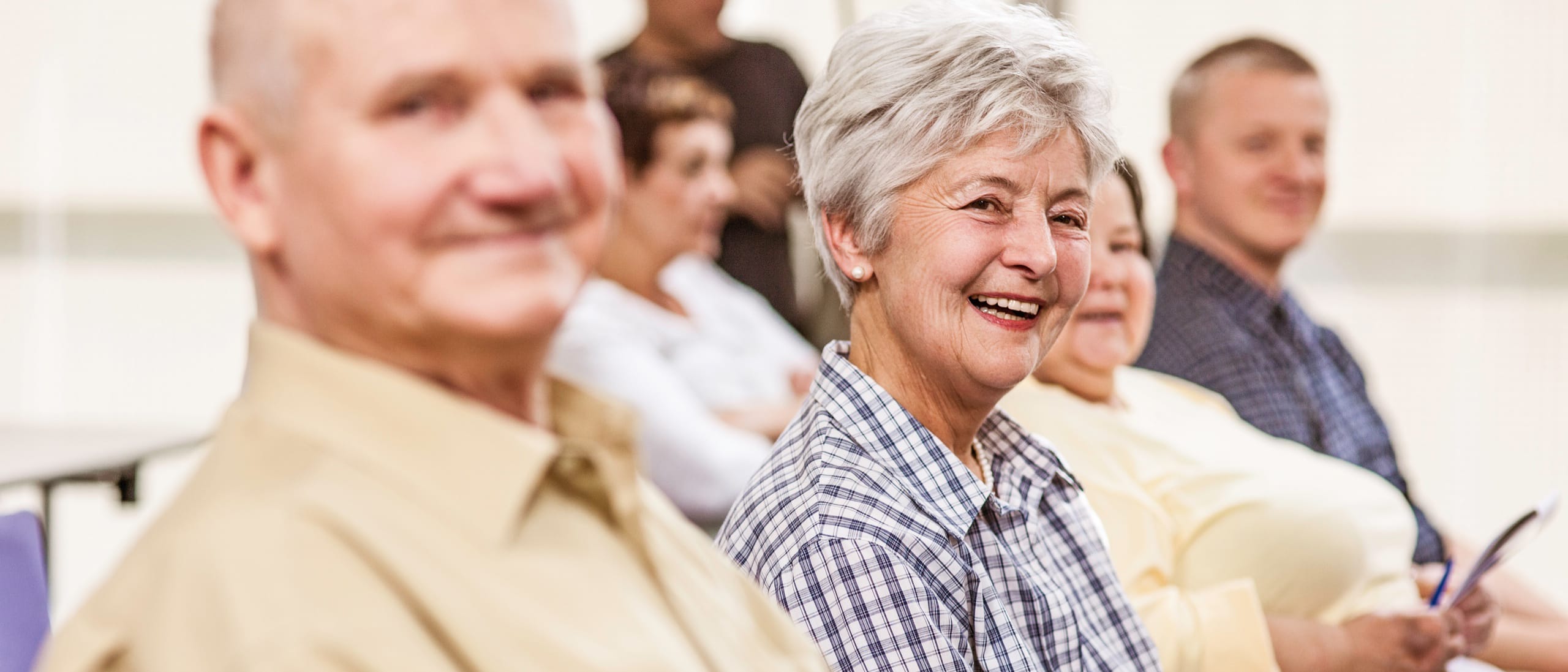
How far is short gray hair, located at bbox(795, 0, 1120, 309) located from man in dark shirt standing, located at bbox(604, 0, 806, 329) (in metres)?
1.89

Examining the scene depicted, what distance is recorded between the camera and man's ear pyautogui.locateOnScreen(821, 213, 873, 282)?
1224mm

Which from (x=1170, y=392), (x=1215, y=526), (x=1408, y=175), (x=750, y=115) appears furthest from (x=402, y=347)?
(x=1408, y=175)

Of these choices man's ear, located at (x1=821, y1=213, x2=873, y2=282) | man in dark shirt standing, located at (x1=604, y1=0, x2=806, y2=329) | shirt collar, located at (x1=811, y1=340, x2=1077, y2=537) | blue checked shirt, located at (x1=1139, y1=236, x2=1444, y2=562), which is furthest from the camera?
man in dark shirt standing, located at (x1=604, y1=0, x2=806, y2=329)

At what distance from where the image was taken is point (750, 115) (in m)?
3.38

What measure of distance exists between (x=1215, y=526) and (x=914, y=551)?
61cm

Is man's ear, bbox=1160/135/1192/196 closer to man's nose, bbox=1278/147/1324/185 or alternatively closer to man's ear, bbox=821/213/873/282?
man's nose, bbox=1278/147/1324/185

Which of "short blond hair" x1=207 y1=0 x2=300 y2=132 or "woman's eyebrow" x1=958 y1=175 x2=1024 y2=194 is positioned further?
"woman's eyebrow" x1=958 y1=175 x2=1024 y2=194

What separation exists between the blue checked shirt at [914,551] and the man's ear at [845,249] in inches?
2.7

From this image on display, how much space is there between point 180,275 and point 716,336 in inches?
107

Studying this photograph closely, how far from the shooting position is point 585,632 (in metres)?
0.63

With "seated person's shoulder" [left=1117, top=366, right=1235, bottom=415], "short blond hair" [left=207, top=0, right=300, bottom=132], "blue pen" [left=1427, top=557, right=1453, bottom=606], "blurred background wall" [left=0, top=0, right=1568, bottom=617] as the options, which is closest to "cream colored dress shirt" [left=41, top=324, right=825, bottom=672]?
"short blond hair" [left=207, top=0, right=300, bottom=132]

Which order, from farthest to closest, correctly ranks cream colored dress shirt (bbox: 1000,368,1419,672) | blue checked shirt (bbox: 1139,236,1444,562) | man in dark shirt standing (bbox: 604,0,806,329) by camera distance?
1. man in dark shirt standing (bbox: 604,0,806,329)
2. blue checked shirt (bbox: 1139,236,1444,562)
3. cream colored dress shirt (bbox: 1000,368,1419,672)

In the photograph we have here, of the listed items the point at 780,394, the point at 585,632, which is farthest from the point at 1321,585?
the point at 780,394

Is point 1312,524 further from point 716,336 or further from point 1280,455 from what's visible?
point 716,336
